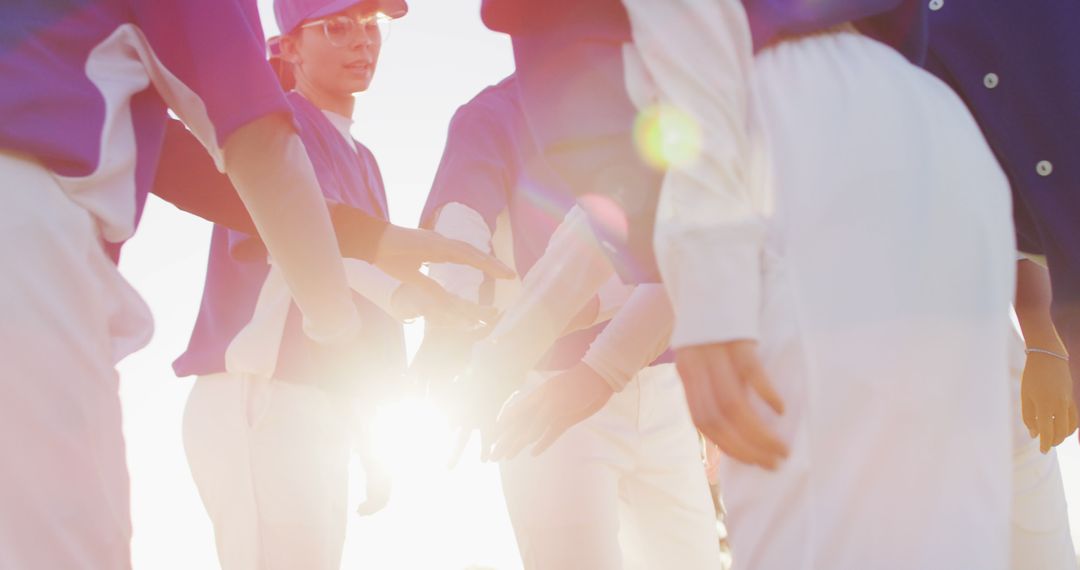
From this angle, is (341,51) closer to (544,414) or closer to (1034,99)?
(544,414)

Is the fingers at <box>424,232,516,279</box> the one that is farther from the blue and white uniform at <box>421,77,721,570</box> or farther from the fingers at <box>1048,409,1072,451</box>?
the fingers at <box>1048,409,1072,451</box>

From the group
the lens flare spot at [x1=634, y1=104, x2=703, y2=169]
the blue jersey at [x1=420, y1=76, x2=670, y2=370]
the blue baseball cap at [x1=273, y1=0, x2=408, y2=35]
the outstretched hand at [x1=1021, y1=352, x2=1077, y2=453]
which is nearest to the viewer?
the lens flare spot at [x1=634, y1=104, x2=703, y2=169]

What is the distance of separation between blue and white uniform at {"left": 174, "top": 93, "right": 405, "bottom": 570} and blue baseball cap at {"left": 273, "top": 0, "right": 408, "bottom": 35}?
1.12 ft

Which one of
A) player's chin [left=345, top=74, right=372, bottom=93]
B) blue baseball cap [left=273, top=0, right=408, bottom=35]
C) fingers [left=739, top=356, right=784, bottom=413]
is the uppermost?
blue baseball cap [left=273, top=0, right=408, bottom=35]

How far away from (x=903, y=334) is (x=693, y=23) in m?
0.43

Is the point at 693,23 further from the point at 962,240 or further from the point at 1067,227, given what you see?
the point at 1067,227

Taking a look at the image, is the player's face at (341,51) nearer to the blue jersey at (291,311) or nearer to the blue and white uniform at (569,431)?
the blue jersey at (291,311)

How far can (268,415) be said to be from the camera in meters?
3.55

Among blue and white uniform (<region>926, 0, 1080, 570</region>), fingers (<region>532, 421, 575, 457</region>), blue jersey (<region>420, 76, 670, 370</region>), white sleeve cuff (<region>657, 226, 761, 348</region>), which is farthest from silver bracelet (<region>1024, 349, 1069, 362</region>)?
white sleeve cuff (<region>657, 226, 761, 348</region>)

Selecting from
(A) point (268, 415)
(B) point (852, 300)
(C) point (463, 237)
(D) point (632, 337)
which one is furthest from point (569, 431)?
(B) point (852, 300)

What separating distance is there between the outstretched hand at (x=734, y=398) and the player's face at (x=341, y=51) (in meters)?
3.03

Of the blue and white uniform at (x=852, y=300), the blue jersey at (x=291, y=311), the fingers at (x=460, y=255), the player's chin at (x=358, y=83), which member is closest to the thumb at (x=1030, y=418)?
the fingers at (x=460, y=255)

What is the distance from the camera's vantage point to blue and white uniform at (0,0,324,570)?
1.29 meters

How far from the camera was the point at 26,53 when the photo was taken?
1372mm
